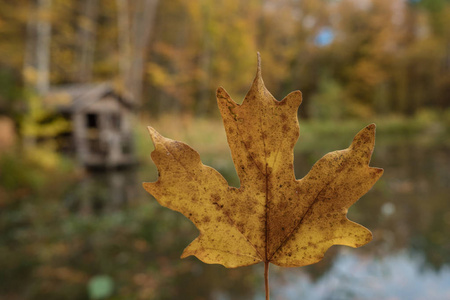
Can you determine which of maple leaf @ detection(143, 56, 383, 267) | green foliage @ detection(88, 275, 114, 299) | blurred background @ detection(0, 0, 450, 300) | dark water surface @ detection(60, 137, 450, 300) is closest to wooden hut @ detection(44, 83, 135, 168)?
blurred background @ detection(0, 0, 450, 300)

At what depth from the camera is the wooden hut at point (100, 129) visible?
9117mm

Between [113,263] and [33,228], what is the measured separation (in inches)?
72.0

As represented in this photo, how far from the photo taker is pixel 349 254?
13.8 ft

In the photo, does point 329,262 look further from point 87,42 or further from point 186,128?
point 87,42

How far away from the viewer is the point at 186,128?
12.3 metres

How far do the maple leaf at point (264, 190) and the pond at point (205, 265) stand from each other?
336cm

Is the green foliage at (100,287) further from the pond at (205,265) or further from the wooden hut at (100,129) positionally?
the wooden hut at (100,129)

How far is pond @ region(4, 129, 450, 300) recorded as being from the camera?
3.40 m

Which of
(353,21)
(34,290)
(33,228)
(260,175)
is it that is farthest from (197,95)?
(260,175)

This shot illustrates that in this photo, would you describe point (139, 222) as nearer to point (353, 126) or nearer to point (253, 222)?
point (253, 222)

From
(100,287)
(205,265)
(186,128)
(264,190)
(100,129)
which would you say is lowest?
(205,265)

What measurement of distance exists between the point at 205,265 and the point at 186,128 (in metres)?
8.58

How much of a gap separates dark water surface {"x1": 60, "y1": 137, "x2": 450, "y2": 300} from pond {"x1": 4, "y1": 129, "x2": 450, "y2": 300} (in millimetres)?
12

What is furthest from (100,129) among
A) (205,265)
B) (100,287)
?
(100,287)
